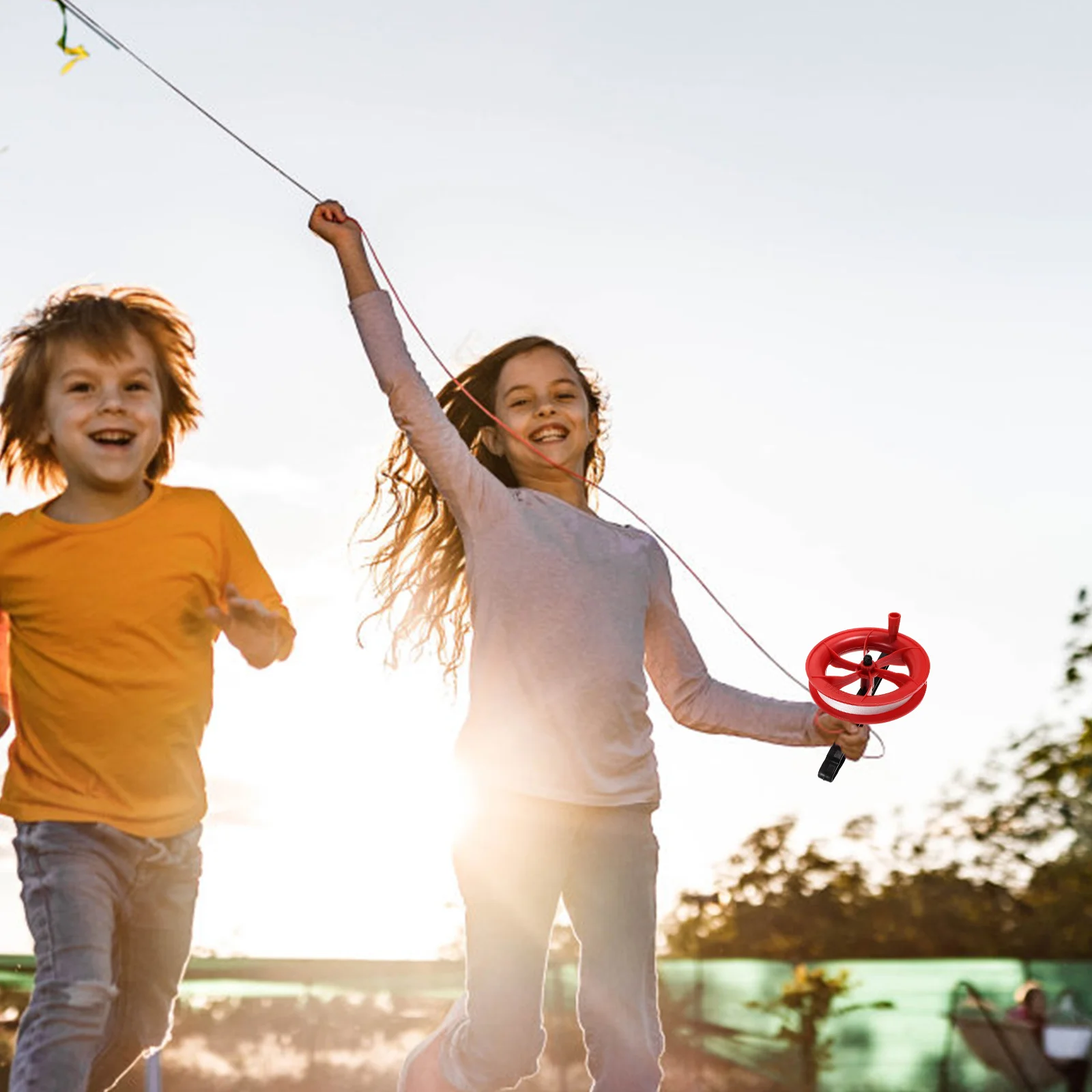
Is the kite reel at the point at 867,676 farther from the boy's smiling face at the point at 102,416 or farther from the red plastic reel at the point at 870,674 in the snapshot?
the boy's smiling face at the point at 102,416

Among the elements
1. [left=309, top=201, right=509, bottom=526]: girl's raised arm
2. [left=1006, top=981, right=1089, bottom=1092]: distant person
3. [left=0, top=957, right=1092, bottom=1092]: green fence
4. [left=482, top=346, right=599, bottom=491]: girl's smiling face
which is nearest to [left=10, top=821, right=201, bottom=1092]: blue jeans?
[left=309, top=201, right=509, bottom=526]: girl's raised arm

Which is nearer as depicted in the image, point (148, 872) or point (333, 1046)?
point (148, 872)

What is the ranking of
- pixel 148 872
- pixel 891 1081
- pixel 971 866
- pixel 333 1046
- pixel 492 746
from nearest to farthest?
1. pixel 148 872
2. pixel 492 746
3. pixel 333 1046
4. pixel 891 1081
5. pixel 971 866

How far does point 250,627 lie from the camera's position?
11.7ft

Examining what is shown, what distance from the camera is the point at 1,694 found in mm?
3645

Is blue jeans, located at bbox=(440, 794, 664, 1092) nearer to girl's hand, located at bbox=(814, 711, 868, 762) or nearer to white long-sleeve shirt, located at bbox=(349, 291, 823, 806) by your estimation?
white long-sleeve shirt, located at bbox=(349, 291, 823, 806)

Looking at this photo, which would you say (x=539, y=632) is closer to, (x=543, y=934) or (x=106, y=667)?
(x=543, y=934)

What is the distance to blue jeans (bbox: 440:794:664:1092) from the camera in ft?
12.3

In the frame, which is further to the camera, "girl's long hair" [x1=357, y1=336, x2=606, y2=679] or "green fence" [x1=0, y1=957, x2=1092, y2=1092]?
"green fence" [x1=0, y1=957, x2=1092, y2=1092]

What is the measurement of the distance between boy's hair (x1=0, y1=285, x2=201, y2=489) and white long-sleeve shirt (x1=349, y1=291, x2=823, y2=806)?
39 centimetres

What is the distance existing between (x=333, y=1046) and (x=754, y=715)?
15.9ft

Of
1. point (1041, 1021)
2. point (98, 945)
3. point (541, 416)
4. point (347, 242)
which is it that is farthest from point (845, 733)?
point (1041, 1021)

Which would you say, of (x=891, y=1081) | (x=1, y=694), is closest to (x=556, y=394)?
(x=1, y=694)

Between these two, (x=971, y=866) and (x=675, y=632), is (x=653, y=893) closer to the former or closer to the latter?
(x=675, y=632)
